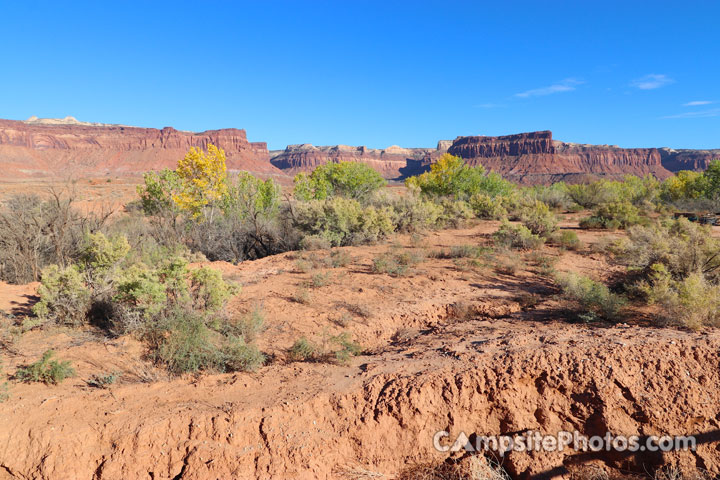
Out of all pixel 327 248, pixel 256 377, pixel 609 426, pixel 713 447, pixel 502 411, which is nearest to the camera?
pixel 713 447

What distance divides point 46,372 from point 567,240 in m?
12.7

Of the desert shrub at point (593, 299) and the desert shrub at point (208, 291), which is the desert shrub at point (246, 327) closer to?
the desert shrub at point (208, 291)

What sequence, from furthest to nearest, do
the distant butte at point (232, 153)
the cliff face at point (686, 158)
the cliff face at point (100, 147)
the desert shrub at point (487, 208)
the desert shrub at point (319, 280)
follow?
the cliff face at point (686, 158), the distant butte at point (232, 153), the cliff face at point (100, 147), the desert shrub at point (487, 208), the desert shrub at point (319, 280)

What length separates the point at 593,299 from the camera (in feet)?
19.4

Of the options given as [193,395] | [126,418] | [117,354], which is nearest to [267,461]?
[193,395]

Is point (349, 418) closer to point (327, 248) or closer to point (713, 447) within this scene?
point (713, 447)

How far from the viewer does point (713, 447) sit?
3256mm

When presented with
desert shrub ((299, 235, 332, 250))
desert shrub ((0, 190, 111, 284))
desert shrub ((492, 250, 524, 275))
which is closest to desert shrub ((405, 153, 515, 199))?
desert shrub ((299, 235, 332, 250))

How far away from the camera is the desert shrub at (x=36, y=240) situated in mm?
7969

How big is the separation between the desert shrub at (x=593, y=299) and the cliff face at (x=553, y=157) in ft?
319

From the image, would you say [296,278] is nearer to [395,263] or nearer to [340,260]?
[340,260]

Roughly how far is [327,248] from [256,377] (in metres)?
7.36

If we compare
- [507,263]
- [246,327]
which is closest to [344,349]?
[246,327]

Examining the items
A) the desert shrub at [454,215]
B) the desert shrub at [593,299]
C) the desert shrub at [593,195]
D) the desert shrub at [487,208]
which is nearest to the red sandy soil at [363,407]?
the desert shrub at [593,299]
